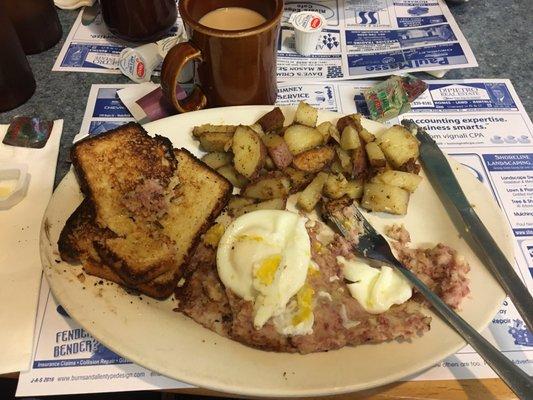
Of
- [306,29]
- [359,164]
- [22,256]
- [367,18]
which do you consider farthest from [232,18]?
[22,256]

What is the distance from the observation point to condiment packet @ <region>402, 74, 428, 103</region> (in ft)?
4.50

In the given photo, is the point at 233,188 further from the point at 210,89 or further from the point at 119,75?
the point at 119,75

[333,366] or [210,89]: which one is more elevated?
[210,89]

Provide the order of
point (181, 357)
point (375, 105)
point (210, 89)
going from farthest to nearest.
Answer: point (375, 105), point (210, 89), point (181, 357)

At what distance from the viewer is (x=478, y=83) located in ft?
4.89

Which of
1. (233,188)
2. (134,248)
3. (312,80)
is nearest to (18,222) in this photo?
(134,248)

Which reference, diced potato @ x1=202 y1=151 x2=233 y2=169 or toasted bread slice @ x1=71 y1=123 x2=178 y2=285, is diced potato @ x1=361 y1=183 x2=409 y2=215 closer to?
diced potato @ x1=202 y1=151 x2=233 y2=169

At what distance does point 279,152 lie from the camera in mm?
1090

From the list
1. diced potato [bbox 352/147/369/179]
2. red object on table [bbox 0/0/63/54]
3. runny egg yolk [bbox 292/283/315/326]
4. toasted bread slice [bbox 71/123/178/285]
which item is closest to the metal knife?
red object on table [bbox 0/0/63/54]

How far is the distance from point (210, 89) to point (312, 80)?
383mm

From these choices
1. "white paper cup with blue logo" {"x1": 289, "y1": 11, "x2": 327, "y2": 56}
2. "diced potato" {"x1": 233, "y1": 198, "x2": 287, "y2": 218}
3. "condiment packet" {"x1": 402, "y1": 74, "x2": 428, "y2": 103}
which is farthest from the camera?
"white paper cup with blue logo" {"x1": 289, "y1": 11, "x2": 327, "y2": 56}

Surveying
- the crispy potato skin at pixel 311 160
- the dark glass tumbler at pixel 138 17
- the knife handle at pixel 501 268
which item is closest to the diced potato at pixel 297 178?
the crispy potato skin at pixel 311 160

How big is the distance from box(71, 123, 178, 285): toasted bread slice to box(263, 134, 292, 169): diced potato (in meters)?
0.22

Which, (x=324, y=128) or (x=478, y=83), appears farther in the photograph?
(x=478, y=83)
